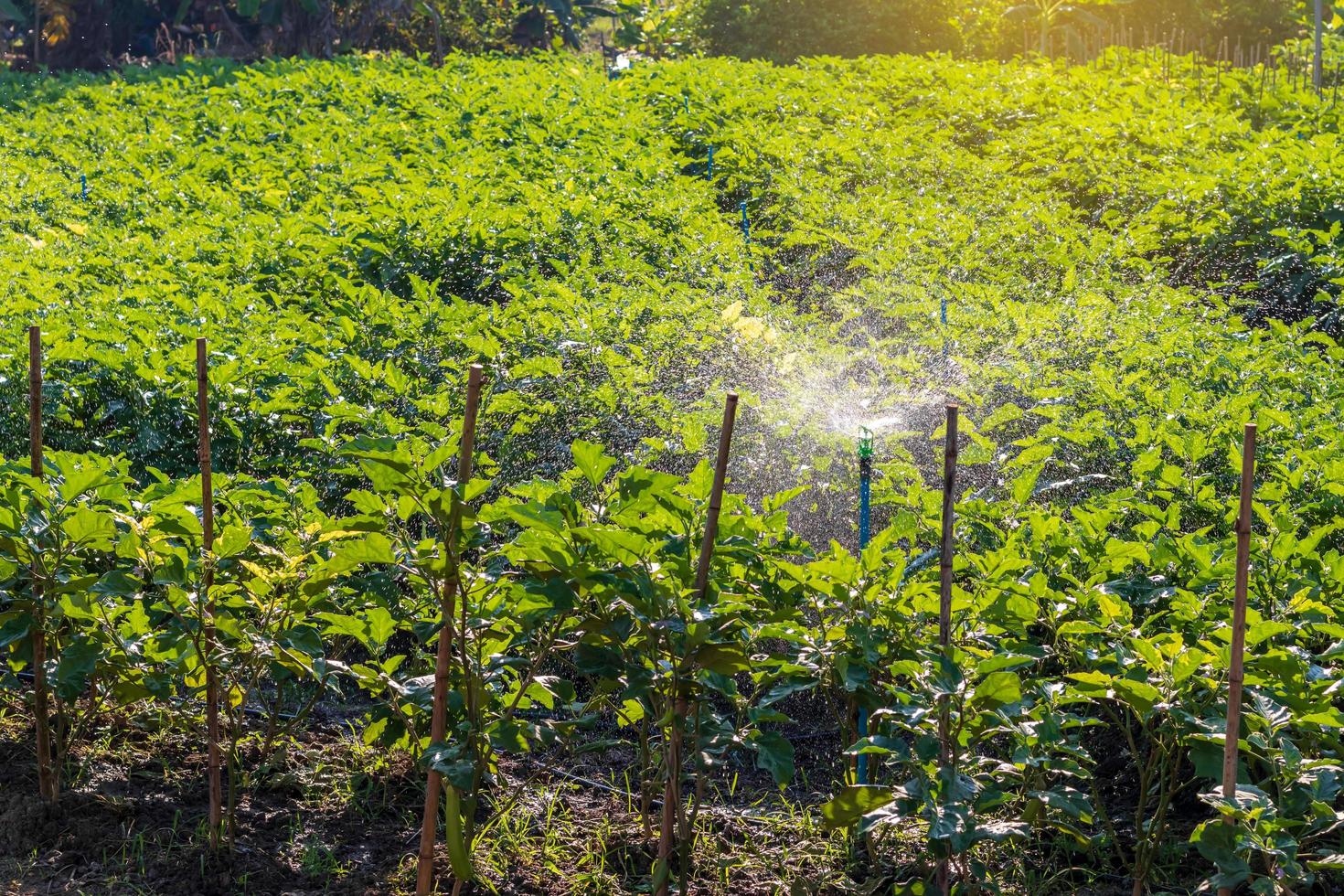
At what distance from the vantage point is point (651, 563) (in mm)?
2598

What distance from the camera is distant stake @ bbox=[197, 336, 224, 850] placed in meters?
2.84

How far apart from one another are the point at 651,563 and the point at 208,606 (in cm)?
100

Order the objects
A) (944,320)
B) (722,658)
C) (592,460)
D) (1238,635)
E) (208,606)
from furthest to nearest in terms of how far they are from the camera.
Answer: (944,320) → (208,606) → (592,460) → (722,658) → (1238,635)

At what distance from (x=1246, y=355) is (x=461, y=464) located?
13.0 ft

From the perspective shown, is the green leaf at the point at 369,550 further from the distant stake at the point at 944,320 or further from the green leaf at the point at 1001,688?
the distant stake at the point at 944,320

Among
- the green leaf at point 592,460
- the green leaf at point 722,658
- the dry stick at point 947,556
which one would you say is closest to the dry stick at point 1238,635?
the dry stick at point 947,556

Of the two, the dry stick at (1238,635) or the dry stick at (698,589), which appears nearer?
the dry stick at (1238,635)

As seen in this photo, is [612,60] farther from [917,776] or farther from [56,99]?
[917,776]

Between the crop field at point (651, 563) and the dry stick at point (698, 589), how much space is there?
1 centimetres

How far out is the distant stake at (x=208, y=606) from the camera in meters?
2.84

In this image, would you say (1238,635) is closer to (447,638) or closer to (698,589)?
(698,589)

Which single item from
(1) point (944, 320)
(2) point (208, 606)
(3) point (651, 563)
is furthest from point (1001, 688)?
(1) point (944, 320)

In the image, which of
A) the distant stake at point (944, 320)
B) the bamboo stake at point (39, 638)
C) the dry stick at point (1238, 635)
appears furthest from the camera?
the distant stake at point (944, 320)

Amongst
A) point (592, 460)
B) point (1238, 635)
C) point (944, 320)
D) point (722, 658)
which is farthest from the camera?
point (944, 320)
